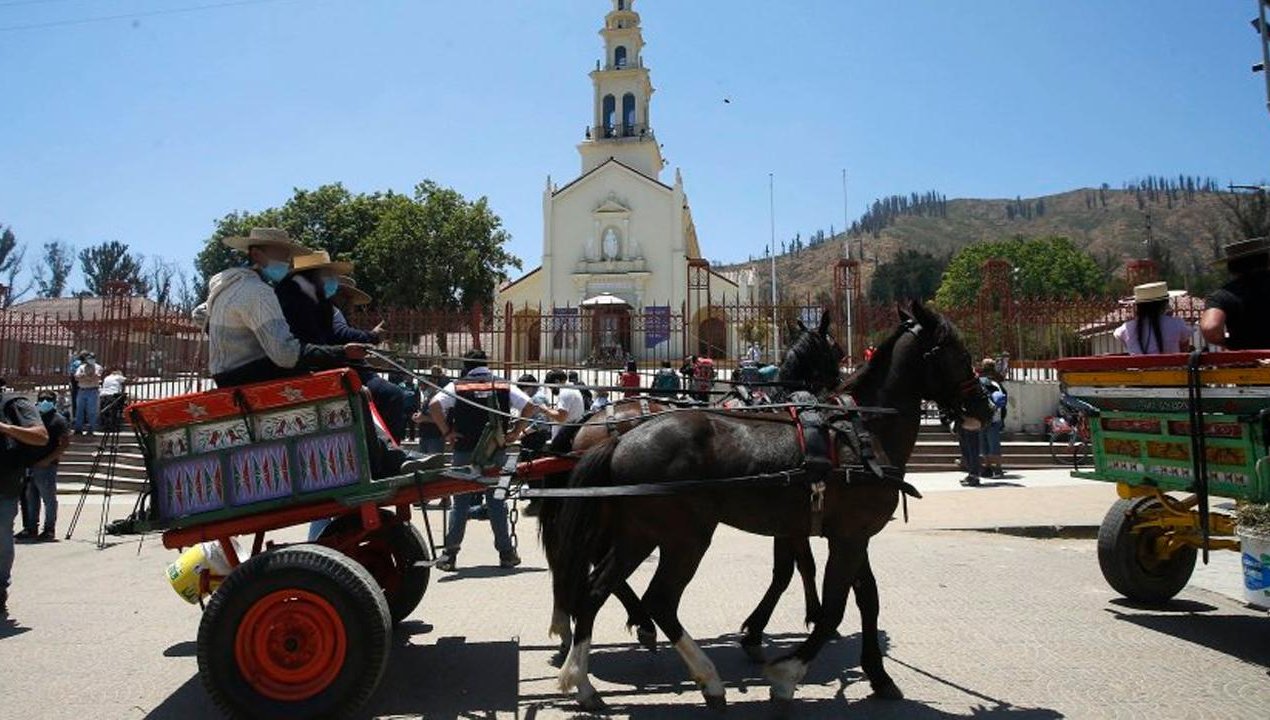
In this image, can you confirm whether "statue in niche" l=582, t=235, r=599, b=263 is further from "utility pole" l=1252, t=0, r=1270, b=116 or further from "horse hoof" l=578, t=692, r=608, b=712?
"horse hoof" l=578, t=692, r=608, b=712

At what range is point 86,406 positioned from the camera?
54.4 ft

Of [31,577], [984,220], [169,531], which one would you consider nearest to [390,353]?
[169,531]

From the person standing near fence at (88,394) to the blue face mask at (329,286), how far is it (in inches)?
516

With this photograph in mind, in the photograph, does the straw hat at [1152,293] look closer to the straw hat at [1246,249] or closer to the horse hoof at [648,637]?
the straw hat at [1246,249]

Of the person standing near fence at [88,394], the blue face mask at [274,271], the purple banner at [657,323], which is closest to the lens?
the blue face mask at [274,271]

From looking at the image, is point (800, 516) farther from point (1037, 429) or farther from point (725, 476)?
point (1037, 429)

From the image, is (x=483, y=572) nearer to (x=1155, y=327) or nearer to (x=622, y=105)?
(x=1155, y=327)

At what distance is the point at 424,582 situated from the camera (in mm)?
5836

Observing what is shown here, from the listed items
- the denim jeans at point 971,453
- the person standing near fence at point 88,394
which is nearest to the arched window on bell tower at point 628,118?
the person standing near fence at point 88,394

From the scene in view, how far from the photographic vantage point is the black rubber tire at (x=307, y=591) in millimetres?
4105

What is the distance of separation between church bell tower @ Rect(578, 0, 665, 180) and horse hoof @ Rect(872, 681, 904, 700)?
45.1 m

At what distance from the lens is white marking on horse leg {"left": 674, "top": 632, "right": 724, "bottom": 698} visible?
4402 millimetres

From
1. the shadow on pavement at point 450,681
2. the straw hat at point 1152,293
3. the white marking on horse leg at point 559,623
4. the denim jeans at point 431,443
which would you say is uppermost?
the straw hat at point 1152,293

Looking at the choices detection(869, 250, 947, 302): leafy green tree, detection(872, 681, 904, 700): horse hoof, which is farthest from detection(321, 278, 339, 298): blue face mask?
detection(869, 250, 947, 302): leafy green tree
